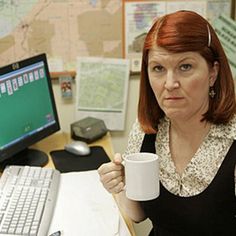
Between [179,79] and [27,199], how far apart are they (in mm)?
635

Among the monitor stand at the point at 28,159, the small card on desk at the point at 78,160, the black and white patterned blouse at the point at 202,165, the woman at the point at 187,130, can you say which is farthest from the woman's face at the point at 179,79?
the monitor stand at the point at 28,159

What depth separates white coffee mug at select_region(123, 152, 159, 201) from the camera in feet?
3.88

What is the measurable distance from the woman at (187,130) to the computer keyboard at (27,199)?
0.24 meters

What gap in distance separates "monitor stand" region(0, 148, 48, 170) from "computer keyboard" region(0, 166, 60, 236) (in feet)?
0.42

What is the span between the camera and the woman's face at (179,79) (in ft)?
4.15

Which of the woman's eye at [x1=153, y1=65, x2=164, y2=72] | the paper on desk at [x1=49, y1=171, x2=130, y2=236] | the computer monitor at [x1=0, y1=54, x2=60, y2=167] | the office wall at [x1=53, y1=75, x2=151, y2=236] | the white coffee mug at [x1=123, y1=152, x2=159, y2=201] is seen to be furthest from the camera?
the office wall at [x1=53, y1=75, x2=151, y2=236]

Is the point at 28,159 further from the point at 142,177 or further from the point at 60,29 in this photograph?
the point at 142,177

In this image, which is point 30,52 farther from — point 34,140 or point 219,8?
point 219,8

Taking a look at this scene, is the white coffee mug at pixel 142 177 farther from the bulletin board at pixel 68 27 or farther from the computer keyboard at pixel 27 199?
the bulletin board at pixel 68 27

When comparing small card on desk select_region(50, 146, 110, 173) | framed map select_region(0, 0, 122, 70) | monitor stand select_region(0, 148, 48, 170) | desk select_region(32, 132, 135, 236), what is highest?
framed map select_region(0, 0, 122, 70)

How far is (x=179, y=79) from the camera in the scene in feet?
4.17

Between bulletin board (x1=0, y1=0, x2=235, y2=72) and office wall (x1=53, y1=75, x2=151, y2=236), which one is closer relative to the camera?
bulletin board (x1=0, y1=0, x2=235, y2=72)

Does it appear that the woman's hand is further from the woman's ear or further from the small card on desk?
the small card on desk

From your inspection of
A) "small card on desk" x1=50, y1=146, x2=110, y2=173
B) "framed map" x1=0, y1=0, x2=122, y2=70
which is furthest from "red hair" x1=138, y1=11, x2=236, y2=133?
"framed map" x1=0, y1=0, x2=122, y2=70
